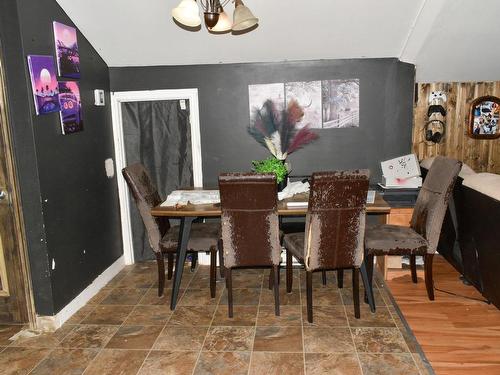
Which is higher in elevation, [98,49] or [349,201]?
[98,49]

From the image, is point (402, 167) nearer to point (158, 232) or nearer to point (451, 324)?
point (451, 324)

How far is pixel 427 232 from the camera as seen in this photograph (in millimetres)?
3367

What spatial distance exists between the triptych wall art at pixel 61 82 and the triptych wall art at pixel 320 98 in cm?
156

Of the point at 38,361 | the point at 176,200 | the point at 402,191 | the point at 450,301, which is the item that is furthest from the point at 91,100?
the point at 450,301

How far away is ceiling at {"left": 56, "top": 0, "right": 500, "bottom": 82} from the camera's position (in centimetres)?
344

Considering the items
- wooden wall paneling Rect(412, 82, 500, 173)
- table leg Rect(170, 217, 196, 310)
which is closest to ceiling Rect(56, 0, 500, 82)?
wooden wall paneling Rect(412, 82, 500, 173)

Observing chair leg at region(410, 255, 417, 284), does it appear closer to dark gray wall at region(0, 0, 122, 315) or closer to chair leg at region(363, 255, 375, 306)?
chair leg at region(363, 255, 375, 306)

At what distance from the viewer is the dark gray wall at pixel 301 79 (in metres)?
4.14

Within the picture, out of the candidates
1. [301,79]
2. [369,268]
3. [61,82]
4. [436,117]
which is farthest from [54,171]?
[436,117]

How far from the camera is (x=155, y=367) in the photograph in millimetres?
2678

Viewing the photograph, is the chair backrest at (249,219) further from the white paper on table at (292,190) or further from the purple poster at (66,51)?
the purple poster at (66,51)

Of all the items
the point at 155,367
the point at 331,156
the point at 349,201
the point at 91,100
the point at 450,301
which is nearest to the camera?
the point at 155,367

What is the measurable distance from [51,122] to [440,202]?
2.86m

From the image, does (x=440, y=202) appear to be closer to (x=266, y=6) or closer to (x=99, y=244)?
(x=266, y=6)
